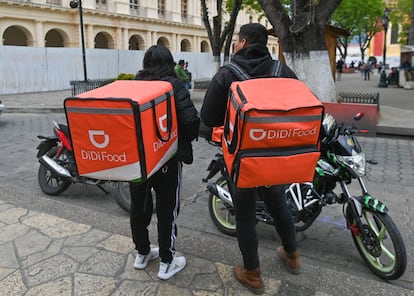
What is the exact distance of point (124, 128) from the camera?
226 centimetres

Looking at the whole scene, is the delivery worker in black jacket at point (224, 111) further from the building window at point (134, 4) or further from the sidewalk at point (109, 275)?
the building window at point (134, 4)

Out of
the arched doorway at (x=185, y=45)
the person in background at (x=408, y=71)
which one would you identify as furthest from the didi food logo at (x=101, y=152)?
the arched doorway at (x=185, y=45)

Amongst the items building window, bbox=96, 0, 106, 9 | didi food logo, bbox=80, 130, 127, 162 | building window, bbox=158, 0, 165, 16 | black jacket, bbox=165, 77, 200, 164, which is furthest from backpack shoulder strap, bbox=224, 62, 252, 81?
building window, bbox=158, 0, 165, 16

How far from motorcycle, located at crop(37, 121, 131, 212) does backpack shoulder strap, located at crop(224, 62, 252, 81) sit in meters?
2.39

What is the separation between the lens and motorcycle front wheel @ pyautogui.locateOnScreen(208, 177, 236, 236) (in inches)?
147

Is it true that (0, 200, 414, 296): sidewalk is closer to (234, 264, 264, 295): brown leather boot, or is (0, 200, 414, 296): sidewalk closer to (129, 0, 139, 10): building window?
(234, 264, 264, 295): brown leather boot

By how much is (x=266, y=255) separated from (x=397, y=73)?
21571 mm

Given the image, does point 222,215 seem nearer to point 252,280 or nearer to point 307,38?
point 252,280

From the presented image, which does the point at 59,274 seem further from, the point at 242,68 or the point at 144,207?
the point at 242,68

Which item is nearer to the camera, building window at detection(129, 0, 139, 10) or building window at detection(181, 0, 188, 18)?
building window at detection(129, 0, 139, 10)

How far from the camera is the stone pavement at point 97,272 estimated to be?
8.78 ft

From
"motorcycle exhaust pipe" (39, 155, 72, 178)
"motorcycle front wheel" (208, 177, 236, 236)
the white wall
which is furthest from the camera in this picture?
the white wall

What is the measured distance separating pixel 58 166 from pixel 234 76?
119 inches

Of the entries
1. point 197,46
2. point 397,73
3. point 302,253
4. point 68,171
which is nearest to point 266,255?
point 302,253
